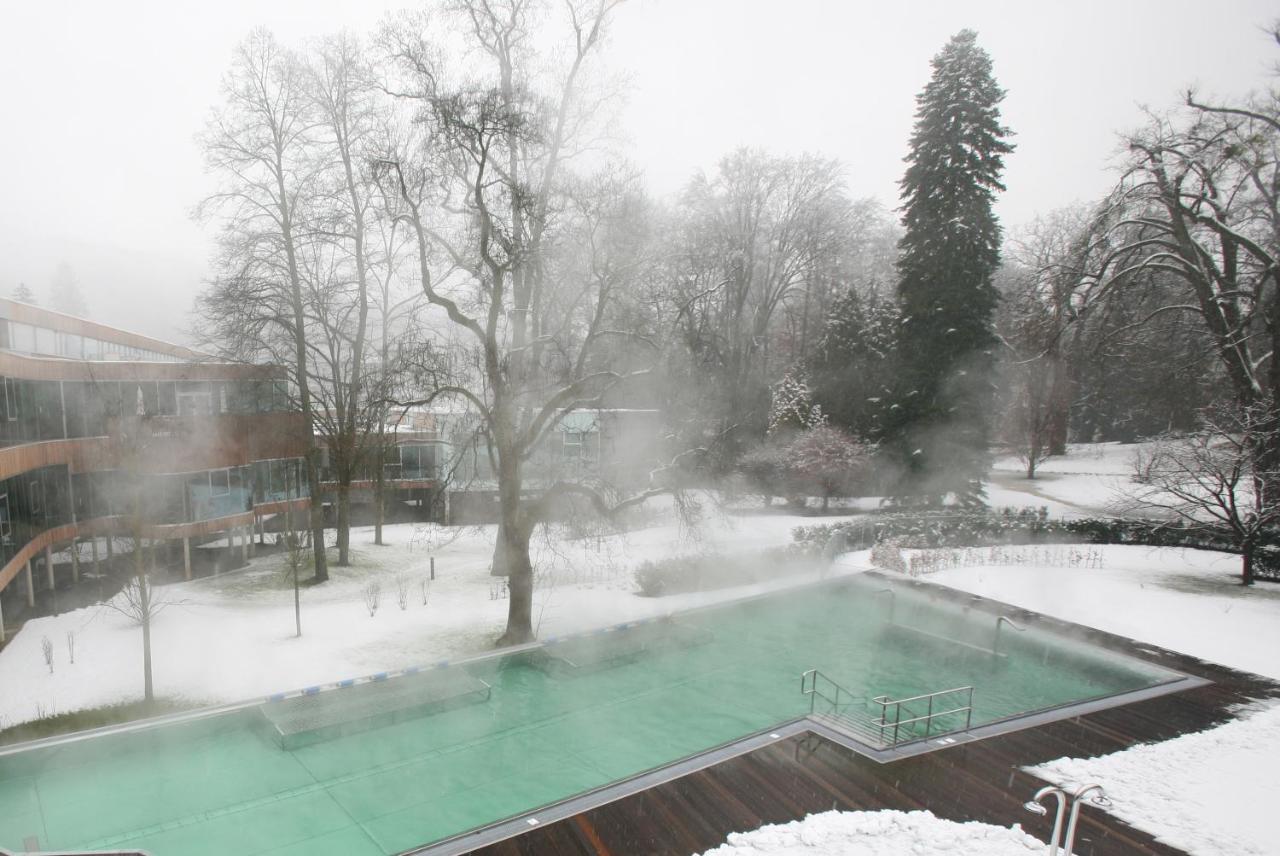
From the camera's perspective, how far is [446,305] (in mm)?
10930

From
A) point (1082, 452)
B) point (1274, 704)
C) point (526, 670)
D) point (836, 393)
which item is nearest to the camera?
point (1274, 704)

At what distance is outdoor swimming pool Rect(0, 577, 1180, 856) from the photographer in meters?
6.78

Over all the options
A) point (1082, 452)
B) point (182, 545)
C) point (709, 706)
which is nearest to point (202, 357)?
point (182, 545)

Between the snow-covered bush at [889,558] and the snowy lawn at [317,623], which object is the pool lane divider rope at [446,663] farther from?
the snow-covered bush at [889,558]

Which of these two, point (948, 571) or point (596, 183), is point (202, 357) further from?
point (948, 571)

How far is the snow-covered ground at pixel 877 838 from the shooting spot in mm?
5492

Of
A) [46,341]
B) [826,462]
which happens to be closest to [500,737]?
[46,341]

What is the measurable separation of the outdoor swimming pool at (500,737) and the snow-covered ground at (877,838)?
1.80 meters

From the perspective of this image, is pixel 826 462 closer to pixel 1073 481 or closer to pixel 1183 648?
pixel 1073 481

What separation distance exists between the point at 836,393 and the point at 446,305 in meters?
17.3

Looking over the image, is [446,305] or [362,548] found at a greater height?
[446,305]

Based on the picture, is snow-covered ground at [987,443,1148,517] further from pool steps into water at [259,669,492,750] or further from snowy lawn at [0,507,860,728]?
pool steps into water at [259,669,492,750]

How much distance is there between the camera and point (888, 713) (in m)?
9.39

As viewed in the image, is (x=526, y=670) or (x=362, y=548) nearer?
(x=526, y=670)
